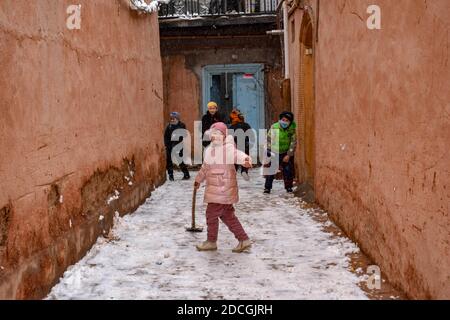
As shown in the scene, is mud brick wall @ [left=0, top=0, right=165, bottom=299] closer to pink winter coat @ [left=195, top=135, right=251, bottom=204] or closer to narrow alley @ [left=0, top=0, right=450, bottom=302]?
narrow alley @ [left=0, top=0, right=450, bottom=302]

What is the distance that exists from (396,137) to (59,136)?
110 inches

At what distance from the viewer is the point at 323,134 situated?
7.99 metres

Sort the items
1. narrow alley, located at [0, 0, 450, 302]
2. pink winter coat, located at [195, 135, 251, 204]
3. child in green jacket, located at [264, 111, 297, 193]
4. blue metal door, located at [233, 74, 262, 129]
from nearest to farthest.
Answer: narrow alley, located at [0, 0, 450, 302] → pink winter coat, located at [195, 135, 251, 204] → child in green jacket, located at [264, 111, 297, 193] → blue metal door, located at [233, 74, 262, 129]

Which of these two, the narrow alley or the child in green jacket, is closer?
the narrow alley

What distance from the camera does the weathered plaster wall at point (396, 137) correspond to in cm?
352

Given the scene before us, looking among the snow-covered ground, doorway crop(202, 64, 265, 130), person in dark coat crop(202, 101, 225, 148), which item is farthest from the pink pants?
doorway crop(202, 64, 265, 130)

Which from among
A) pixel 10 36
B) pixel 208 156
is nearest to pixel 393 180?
pixel 208 156

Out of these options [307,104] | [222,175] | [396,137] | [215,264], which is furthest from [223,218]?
[307,104]

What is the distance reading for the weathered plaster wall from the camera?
11.5 ft

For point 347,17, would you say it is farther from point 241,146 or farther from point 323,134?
point 241,146

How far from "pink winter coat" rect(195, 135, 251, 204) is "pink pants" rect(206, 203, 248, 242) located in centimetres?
9

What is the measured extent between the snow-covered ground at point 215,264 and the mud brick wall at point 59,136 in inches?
10.9

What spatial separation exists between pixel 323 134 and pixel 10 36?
5.00 metres

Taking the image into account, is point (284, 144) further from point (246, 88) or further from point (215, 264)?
point (246, 88)
